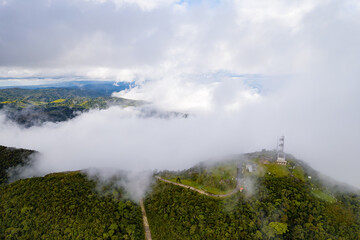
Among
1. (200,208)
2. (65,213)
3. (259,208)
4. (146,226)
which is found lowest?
(146,226)

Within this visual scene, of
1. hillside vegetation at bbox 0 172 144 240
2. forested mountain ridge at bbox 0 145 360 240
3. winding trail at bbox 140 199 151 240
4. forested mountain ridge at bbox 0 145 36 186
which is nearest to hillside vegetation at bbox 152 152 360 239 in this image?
forested mountain ridge at bbox 0 145 360 240

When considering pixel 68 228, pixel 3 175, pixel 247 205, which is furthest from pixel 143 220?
pixel 3 175

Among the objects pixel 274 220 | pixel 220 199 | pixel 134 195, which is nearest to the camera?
pixel 274 220

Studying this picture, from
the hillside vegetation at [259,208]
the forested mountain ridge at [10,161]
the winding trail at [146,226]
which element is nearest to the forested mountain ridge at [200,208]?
the hillside vegetation at [259,208]

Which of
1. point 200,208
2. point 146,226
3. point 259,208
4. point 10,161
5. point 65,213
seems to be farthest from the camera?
point 10,161

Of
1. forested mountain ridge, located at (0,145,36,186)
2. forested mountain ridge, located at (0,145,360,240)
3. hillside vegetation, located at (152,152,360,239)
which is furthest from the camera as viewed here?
forested mountain ridge, located at (0,145,36,186)

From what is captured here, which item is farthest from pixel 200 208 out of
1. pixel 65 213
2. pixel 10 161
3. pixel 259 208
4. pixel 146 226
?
pixel 10 161

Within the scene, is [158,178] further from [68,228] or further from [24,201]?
[24,201]

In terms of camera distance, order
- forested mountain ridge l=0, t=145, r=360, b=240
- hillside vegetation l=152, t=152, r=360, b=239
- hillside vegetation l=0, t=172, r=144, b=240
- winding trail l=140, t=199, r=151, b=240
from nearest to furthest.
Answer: hillside vegetation l=152, t=152, r=360, b=239 < forested mountain ridge l=0, t=145, r=360, b=240 < hillside vegetation l=0, t=172, r=144, b=240 < winding trail l=140, t=199, r=151, b=240

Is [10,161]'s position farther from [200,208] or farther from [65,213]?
[200,208]

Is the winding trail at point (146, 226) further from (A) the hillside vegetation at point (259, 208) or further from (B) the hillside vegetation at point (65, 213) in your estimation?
(A) the hillside vegetation at point (259, 208)

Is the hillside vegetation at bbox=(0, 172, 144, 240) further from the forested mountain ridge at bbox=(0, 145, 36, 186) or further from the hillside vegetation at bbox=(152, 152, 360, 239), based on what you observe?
the forested mountain ridge at bbox=(0, 145, 36, 186)
